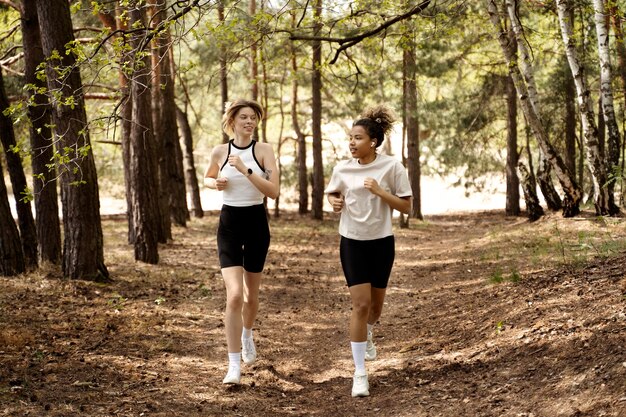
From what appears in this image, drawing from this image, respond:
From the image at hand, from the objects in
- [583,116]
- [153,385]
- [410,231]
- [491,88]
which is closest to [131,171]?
[153,385]

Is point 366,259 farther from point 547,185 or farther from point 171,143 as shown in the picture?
point 171,143

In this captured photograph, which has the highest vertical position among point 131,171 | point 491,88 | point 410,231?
point 491,88

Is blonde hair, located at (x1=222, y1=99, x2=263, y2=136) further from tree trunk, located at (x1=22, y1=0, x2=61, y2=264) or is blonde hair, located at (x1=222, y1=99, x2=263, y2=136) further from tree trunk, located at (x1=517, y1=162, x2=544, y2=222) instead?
tree trunk, located at (x1=517, y1=162, x2=544, y2=222)

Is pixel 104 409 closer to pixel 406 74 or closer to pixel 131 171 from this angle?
pixel 131 171

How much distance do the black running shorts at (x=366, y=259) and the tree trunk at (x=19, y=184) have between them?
6843 millimetres

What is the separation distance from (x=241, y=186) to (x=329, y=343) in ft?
8.70

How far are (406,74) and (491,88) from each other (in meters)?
3.90

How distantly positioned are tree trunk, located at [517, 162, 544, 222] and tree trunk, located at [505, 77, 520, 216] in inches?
184

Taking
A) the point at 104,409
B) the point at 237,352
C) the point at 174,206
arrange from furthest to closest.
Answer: the point at 174,206
the point at 237,352
the point at 104,409

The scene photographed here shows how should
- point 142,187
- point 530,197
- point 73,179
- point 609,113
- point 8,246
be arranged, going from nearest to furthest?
point 73,179
point 8,246
point 142,187
point 609,113
point 530,197

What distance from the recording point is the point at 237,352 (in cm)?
639

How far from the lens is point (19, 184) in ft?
37.9

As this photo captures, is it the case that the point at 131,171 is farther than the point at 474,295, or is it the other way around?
the point at 131,171

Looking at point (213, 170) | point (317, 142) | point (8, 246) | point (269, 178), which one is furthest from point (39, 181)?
point (317, 142)
